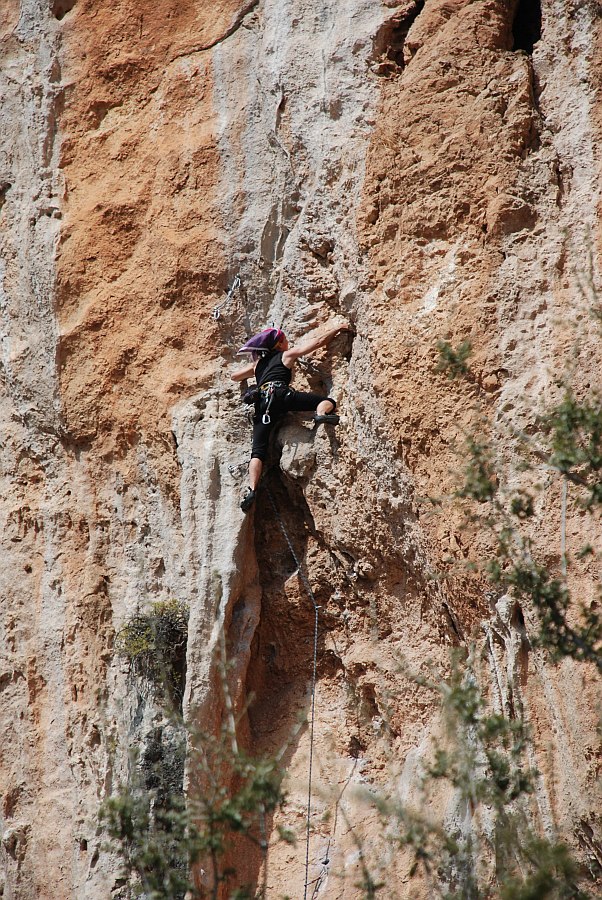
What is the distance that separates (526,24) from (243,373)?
11.4 ft

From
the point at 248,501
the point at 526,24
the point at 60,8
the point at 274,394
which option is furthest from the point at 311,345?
the point at 60,8

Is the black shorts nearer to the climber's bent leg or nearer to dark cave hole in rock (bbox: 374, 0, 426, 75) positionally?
the climber's bent leg

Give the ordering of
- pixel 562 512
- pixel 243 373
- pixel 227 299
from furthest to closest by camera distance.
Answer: pixel 227 299 < pixel 243 373 < pixel 562 512

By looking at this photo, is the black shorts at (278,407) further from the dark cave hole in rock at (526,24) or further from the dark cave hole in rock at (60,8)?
the dark cave hole in rock at (60,8)

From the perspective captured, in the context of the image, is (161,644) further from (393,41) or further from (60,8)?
(60,8)

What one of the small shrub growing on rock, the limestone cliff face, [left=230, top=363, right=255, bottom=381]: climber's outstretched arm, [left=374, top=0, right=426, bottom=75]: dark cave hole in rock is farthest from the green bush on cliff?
[left=374, top=0, right=426, bottom=75]: dark cave hole in rock

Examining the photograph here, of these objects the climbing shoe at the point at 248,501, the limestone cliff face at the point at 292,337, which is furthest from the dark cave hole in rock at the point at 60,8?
the climbing shoe at the point at 248,501

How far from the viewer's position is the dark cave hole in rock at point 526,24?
7.96m

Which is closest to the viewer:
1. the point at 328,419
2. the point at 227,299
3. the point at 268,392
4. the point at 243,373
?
the point at 328,419

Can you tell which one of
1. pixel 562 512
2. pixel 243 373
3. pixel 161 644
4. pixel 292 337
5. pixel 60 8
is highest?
pixel 60 8

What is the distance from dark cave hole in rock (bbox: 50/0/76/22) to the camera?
10320 millimetres

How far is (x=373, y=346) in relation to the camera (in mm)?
7656

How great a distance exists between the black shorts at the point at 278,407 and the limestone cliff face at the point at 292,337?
184mm

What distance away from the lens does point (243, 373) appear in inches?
329
